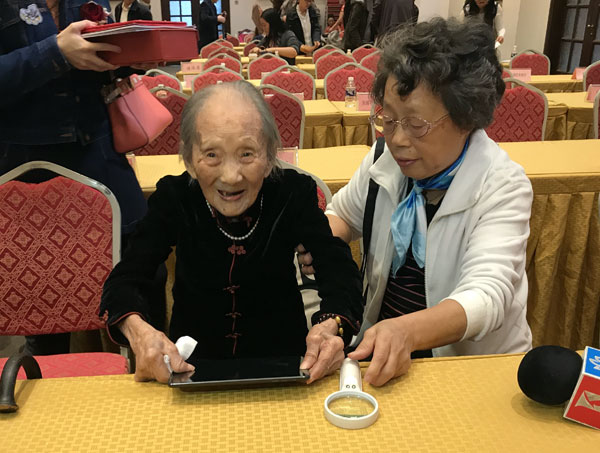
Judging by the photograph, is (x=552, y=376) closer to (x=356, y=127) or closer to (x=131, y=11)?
(x=356, y=127)

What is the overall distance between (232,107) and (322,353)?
1.87 ft

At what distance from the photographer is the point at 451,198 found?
131 cm

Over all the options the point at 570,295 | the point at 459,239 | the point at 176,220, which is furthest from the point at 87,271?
the point at 570,295

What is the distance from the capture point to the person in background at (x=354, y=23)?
818cm

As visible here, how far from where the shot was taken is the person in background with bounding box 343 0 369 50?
818 cm

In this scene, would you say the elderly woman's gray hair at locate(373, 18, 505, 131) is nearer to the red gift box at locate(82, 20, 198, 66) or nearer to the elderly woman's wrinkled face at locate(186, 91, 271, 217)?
the elderly woman's wrinkled face at locate(186, 91, 271, 217)

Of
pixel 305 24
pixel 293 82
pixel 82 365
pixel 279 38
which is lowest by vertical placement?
pixel 82 365

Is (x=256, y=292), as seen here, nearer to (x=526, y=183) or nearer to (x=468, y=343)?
(x=468, y=343)

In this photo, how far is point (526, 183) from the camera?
1.31 metres

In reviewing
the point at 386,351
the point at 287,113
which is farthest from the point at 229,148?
the point at 287,113

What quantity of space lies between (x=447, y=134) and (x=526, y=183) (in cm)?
25

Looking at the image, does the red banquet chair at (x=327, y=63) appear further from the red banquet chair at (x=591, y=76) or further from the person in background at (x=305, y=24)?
→ the red banquet chair at (x=591, y=76)

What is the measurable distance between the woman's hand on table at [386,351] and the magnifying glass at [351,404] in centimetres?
3

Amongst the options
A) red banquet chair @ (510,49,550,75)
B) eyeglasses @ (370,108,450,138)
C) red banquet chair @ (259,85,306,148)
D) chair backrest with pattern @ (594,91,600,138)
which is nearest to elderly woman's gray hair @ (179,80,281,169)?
eyeglasses @ (370,108,450,138)
